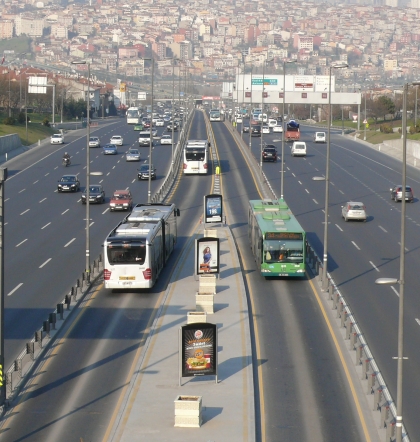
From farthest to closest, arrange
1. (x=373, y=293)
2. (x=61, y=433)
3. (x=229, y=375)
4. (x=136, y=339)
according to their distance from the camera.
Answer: (x=373, y=293) < (x=136, y=339) < (x=229, y=375) < (x=61, y=433)

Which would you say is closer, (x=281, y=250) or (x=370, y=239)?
(x=281, y=250)

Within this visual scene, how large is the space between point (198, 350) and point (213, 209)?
94.4 ft

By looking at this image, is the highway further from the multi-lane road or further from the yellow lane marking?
the yellow lane marking

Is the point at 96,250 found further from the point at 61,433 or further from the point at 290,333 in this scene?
the point at 61,433

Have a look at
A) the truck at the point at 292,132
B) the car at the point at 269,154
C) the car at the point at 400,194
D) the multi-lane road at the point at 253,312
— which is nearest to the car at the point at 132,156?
the car at the point at 269,154

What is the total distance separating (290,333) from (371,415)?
816cm

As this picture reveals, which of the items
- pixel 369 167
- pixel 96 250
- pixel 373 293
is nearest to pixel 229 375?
pixel 373 293

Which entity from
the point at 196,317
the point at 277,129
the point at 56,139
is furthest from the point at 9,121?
the point at 196,317

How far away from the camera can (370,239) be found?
5128cm

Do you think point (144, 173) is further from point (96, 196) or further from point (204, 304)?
point (204, 304)

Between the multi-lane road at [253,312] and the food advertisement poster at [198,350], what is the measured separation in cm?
156

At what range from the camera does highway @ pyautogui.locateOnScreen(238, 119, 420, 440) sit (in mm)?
29953

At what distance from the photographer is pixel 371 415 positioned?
77.9ft

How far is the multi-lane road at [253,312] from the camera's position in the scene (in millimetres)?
23734
